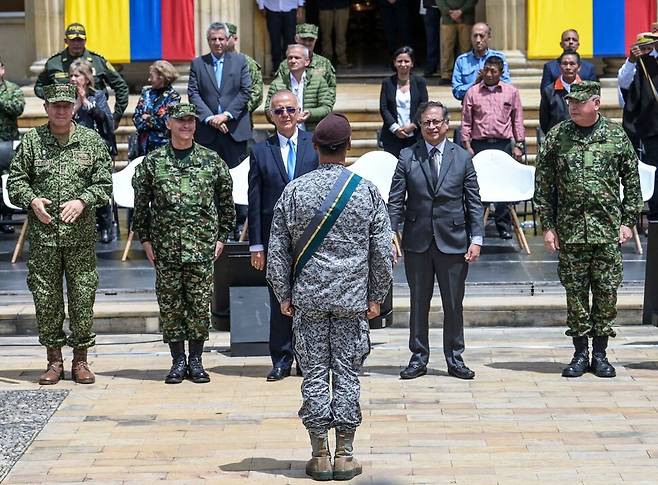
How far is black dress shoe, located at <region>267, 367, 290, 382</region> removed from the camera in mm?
10531

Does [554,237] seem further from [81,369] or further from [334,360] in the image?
[81,369]

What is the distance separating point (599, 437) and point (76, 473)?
2.81 m

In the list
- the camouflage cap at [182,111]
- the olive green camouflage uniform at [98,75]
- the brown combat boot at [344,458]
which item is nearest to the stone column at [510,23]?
the olive green camouflage uniform at [98,75]

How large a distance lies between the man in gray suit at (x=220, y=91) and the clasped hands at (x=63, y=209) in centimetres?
439

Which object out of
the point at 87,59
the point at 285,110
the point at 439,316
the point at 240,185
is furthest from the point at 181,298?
the point at 87,59

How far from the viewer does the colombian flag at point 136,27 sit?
66.3 ft

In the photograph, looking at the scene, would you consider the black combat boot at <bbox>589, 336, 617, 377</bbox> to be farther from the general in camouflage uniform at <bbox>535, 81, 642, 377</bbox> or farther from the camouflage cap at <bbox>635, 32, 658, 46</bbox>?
the camouflage cap at <bbox>635, 32, 658, 46</bbox>

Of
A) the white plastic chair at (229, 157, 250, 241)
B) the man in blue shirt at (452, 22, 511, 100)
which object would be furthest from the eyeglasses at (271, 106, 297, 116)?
the man in blue shirt at (452, 22, 511, 100)

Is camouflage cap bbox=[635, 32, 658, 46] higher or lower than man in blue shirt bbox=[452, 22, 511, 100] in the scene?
higher

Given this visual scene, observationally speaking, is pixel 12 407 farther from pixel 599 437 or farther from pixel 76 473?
pixel 599 437

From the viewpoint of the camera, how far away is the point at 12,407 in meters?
9.74

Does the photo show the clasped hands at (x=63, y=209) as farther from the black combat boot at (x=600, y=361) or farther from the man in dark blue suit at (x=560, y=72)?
the man in dark blue suit at (x=560, y=72)

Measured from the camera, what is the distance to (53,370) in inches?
414

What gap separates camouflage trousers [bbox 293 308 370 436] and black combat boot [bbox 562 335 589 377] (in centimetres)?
264
